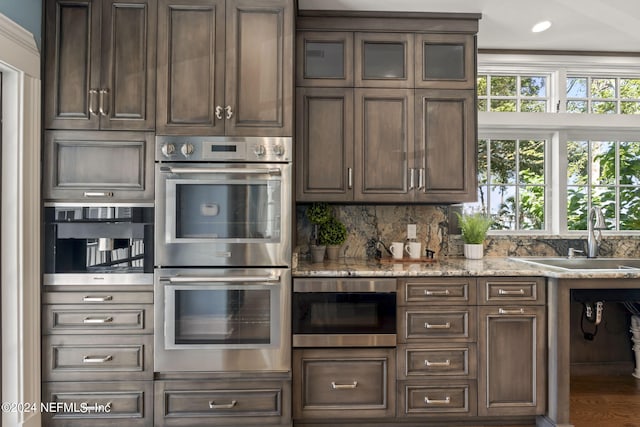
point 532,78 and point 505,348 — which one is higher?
point 532,78

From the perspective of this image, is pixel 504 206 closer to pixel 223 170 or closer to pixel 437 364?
pixel 437 364

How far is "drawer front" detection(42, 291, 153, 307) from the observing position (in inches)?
87.1

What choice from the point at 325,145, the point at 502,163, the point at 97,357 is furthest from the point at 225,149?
the point at 502,163

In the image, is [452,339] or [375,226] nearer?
[452,339]

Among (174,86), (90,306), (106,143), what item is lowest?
(90,306)

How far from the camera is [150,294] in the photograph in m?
2.23

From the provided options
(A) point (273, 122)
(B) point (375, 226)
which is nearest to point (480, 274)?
(B) point (375, 226)

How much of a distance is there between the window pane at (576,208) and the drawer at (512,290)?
4.09 ft

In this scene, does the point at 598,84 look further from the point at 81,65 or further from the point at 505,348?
the point at 81,65

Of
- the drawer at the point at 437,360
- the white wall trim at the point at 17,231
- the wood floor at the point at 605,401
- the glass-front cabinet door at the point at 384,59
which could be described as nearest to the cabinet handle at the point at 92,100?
the white wall trim at the point at 17,231

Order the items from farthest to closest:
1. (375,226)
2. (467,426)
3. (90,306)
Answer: (375,226)
(467,426)
(90,306)

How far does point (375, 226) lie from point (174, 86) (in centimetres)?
168

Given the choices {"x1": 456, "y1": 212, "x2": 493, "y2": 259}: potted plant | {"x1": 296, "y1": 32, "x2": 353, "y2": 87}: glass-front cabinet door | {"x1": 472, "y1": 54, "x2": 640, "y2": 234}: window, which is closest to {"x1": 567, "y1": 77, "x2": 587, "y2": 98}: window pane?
{"x1": 472, "y1": 54, "x2": 640, "y2": 234}: window

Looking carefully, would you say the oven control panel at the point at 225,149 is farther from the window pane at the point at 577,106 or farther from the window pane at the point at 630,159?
the window pane at the point at 630,159
